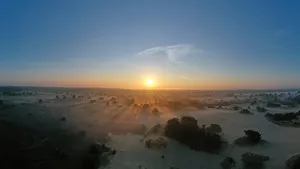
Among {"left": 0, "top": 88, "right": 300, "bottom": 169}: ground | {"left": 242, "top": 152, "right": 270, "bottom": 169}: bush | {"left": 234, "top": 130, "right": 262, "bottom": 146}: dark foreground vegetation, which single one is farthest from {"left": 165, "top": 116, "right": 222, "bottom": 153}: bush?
{"left": 242, "top": 152, "right": 270, "bottom": 169}: bush

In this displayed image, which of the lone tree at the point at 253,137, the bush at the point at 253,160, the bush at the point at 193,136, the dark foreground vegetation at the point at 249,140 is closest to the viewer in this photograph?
the bush at the point at 253,160

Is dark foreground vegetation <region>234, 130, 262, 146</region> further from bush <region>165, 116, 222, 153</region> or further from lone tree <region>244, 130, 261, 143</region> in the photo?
bush <region>165, 116, 222, 153</region>

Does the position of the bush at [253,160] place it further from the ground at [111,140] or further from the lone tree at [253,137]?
the lone tree at [253,137]

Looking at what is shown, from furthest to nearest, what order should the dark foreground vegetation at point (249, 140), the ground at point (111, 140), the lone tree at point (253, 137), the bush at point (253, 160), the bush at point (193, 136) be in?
the lone tree at point (253, 137) < the dark foreground vegetation at point (249, 140) < the bush at point (193, 136) < the ground at point (111, 140) < the bush at point (253, 160)

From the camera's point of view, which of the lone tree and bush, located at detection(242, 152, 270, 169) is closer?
bush, located at detection(242, 152, 270, 169)

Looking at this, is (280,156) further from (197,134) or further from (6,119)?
(6,119)

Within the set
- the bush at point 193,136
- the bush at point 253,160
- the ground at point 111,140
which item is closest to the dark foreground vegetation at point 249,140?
the ground at point 111,140

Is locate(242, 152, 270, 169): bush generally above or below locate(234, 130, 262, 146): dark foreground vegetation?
below

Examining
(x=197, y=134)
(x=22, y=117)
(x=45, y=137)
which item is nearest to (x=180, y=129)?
(x=197, y=134)
